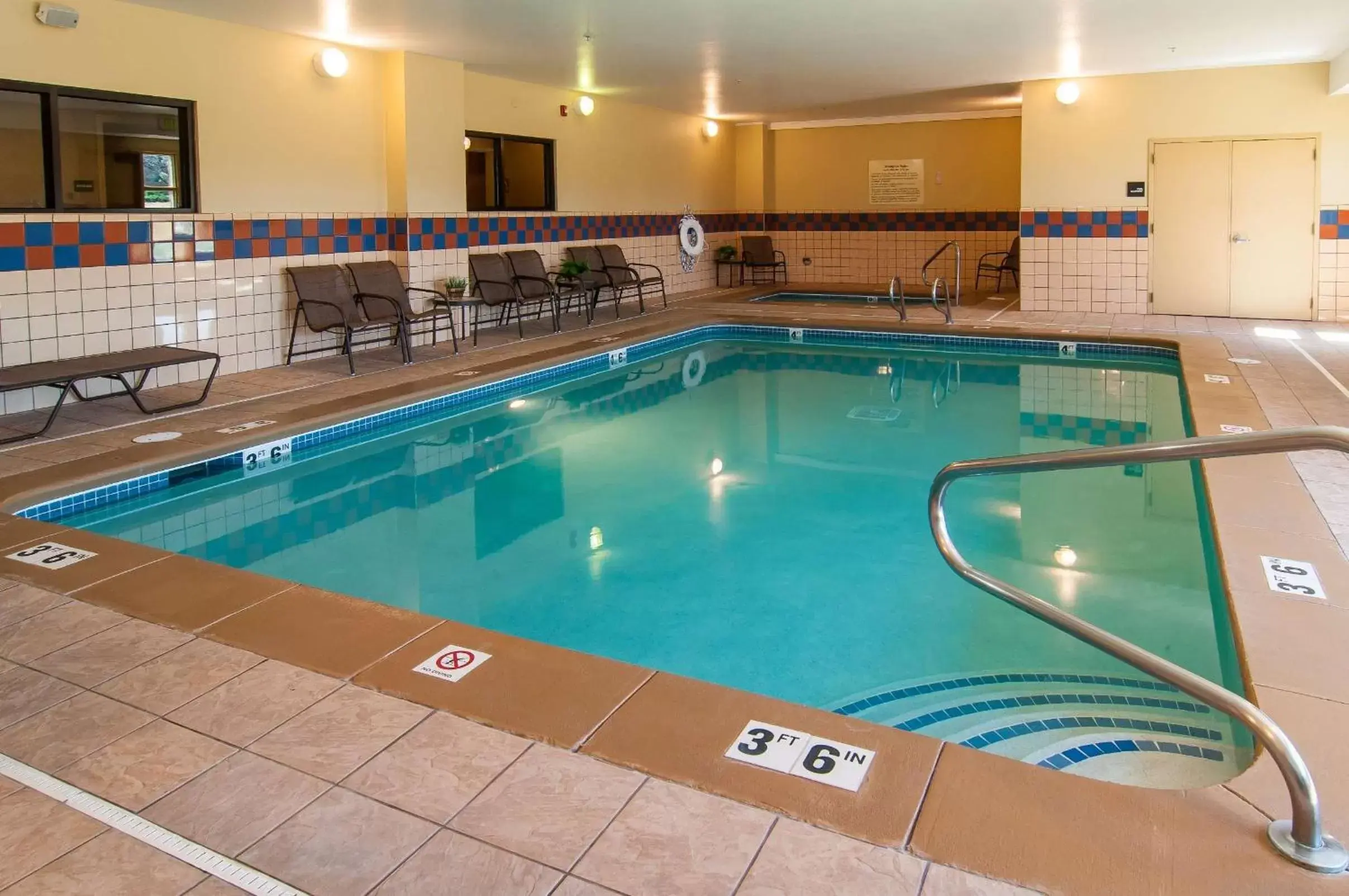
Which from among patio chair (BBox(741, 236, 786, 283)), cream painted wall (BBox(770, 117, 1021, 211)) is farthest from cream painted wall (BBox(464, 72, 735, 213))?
cream painted wall (BBox(770, 117, 1021, 211))

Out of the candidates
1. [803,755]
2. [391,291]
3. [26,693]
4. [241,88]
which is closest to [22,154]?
[241,88]

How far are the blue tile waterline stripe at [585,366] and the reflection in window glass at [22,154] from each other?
6.80ft

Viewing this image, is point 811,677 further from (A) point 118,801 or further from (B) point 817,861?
(A) point 118,801

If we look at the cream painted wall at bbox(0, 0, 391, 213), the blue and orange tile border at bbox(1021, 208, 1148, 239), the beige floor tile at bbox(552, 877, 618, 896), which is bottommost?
the beige floor tile at bbox(552, 877, 618, 896)

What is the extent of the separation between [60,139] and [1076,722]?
5816 mm

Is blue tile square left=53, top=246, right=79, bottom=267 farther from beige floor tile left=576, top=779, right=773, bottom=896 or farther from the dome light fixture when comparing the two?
the dome light fixture

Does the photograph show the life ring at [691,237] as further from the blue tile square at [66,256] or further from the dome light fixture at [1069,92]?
the blue tile square at [66,256]

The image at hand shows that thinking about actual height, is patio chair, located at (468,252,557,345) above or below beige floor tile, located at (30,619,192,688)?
above

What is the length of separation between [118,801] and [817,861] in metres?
1.31

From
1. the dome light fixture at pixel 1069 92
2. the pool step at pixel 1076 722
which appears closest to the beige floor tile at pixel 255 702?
the pool step at pixel 1076 722

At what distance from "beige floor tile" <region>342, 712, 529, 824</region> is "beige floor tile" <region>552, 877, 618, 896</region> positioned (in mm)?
304

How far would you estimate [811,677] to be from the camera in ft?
9.69

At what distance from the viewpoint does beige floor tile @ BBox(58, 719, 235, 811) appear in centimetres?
195

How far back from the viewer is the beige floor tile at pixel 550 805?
5.81ft
